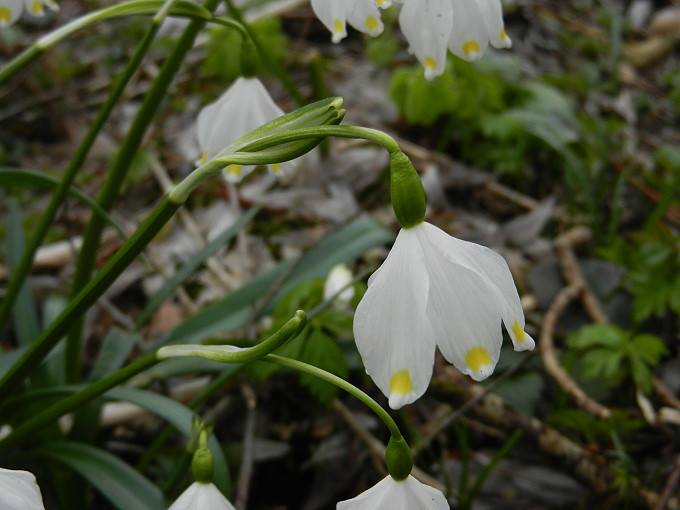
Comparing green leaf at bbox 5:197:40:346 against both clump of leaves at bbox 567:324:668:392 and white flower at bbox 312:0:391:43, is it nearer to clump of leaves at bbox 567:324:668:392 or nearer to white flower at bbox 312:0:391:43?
white flower at bbox 312:0:391:43

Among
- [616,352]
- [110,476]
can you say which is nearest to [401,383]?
[110,476]

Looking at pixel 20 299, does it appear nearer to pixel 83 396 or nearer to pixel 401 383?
pixel 83 396

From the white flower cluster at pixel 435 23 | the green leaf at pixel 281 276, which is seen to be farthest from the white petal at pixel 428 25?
the green leaf at pixel 281 276

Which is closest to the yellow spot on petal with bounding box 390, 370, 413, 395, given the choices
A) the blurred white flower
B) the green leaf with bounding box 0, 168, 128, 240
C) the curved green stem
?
the curved green stem

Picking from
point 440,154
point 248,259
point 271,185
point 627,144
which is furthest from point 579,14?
point 248,259

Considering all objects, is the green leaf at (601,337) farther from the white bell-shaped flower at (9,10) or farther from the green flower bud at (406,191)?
the white bell-shaped flower at (9,10)
